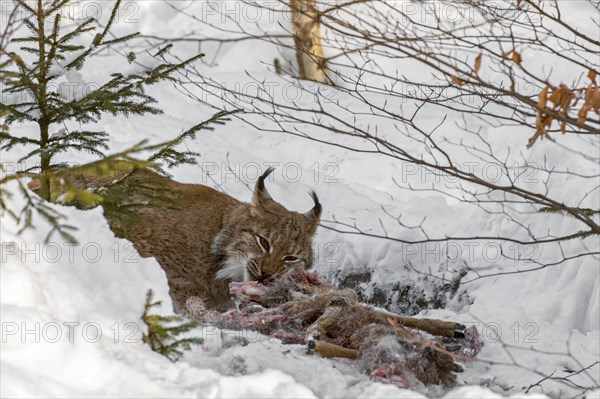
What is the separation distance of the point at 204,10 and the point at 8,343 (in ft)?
38.9

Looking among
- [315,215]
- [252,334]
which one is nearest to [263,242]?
[315,215]

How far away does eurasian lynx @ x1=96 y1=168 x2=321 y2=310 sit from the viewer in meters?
5.63

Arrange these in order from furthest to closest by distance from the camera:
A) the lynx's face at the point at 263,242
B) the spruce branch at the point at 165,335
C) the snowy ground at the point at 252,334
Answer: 1. the lynx's face at the point at 263,242
2. the spruce branch at the point at 165,335
3. the snowy ground at the point at 252,334

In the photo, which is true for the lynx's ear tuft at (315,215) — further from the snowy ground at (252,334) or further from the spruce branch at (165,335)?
the spruce branch at (165,335)

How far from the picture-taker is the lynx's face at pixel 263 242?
560cm

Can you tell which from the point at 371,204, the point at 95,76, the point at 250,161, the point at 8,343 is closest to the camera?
the point at 8,343

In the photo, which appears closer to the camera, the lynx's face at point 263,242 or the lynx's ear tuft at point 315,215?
the lynx's face at point 263,242

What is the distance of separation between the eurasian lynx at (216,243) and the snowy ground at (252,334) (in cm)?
107

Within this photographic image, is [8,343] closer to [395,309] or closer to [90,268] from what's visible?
[90,268]

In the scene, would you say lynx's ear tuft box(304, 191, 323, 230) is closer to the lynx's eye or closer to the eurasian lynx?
the eurasian lynx

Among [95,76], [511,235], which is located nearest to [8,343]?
[511,235]

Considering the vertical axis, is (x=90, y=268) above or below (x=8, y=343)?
above

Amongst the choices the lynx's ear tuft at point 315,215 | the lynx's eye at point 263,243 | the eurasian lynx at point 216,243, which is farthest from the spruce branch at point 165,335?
the lynx's ear tuft at point 315,215

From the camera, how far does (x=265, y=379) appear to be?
3.30 meters
